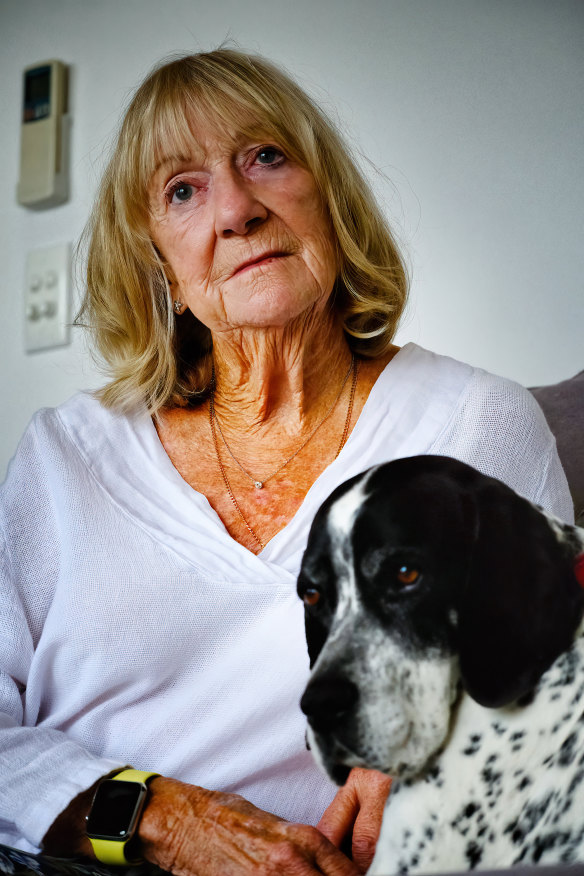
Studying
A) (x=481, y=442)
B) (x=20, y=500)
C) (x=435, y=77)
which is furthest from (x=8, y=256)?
(x=481, y=442)

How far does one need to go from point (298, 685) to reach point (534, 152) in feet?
2.16

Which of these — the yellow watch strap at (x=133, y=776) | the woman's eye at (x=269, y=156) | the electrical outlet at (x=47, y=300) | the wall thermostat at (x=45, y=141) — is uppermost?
the wall thermostat at (x=45, y=141)

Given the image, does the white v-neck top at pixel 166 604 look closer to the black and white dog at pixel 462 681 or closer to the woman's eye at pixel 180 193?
the black and white dog at pixel 462 681

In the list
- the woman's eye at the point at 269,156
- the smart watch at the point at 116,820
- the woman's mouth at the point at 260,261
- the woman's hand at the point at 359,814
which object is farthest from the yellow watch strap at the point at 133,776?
the woman's eye at the point at 269,156

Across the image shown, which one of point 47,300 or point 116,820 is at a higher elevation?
point 47,300

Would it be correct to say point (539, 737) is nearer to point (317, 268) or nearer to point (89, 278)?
point (317, 268)

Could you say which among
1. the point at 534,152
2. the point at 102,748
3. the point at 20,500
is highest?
the point at 534,152

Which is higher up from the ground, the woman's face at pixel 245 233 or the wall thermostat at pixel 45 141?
the wall thermostat at pixel 45 141

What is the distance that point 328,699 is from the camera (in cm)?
63

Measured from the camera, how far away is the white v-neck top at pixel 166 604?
836 mm

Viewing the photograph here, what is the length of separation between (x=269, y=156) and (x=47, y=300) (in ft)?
1.45

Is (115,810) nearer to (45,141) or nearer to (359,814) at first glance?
(359,814)

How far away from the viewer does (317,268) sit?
95cm

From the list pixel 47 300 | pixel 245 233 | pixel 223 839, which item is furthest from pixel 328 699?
pixel 47 300
